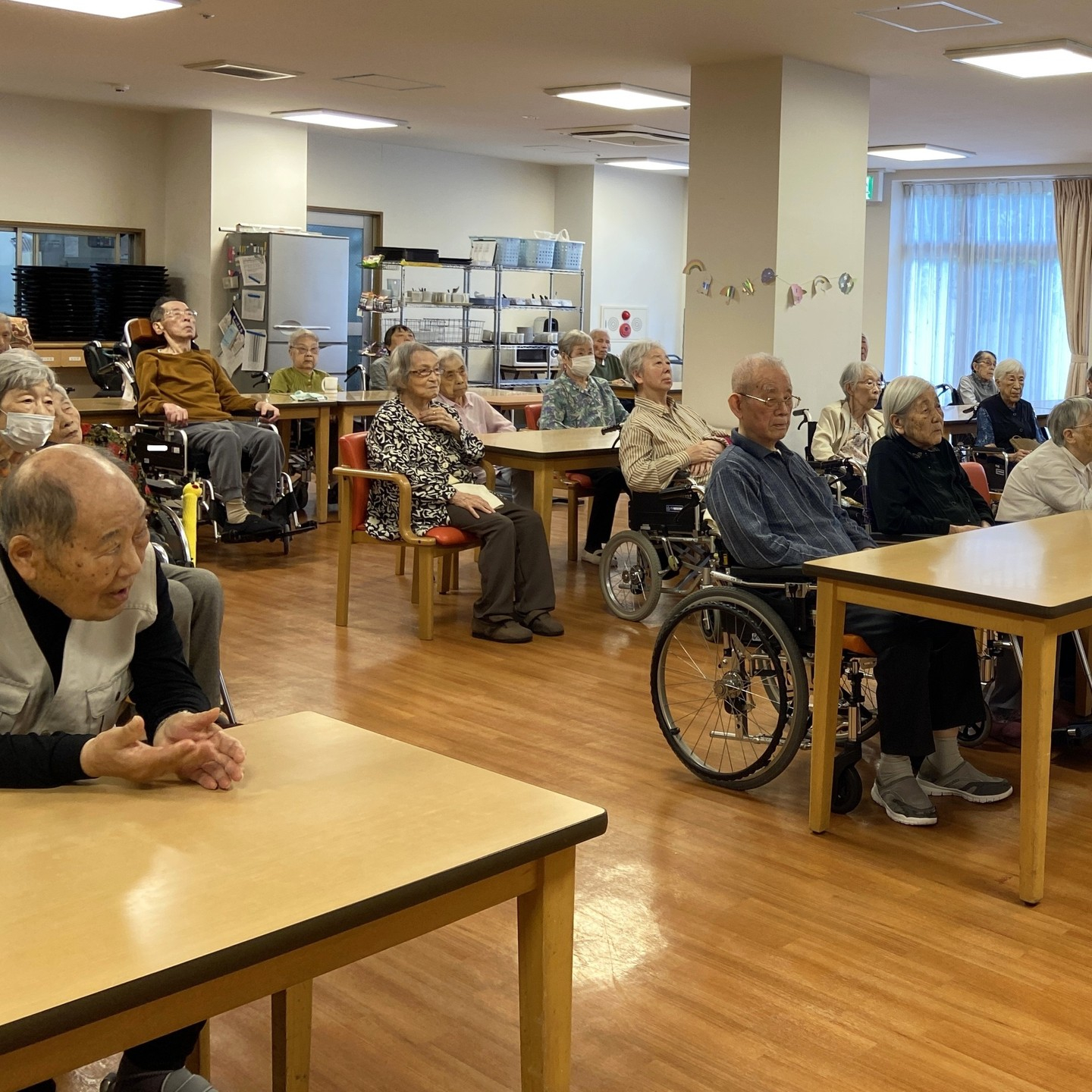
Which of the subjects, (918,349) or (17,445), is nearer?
(17,445)

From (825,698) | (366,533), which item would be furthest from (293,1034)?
(366,533)

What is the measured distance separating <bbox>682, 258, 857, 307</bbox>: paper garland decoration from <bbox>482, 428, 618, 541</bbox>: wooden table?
1400 mm

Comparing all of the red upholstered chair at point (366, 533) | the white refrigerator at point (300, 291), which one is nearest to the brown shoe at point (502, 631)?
the red upholstered chair at point (366, 533)

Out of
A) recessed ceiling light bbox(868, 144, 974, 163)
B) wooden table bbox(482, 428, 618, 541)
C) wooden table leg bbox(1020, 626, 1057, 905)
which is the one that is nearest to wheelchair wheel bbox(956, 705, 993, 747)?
wooden table leg bbox(1020, 626, 1057, 905)

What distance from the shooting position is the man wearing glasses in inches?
132

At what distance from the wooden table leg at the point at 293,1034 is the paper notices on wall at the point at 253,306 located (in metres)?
8.31

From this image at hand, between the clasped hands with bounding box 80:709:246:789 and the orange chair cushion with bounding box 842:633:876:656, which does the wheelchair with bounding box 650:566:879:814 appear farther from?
the clasped hands with bounding box 80:709:246:789

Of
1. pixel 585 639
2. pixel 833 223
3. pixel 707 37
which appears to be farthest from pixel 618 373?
pixel 585 639

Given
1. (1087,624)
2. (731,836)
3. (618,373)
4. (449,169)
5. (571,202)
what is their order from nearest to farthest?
(1087,624)
(731,836)
(618,373)
(449,169)
(571,202)

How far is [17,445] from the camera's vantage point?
340 centimetres

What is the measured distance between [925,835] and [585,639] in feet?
7.22

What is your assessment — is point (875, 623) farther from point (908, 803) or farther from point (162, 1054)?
point (162, 1054)

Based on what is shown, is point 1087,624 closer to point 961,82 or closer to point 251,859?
point 251,859

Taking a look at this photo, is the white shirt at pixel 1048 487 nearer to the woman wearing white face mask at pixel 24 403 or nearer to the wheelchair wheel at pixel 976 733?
the wheelchair wheel at pixel 976 733
